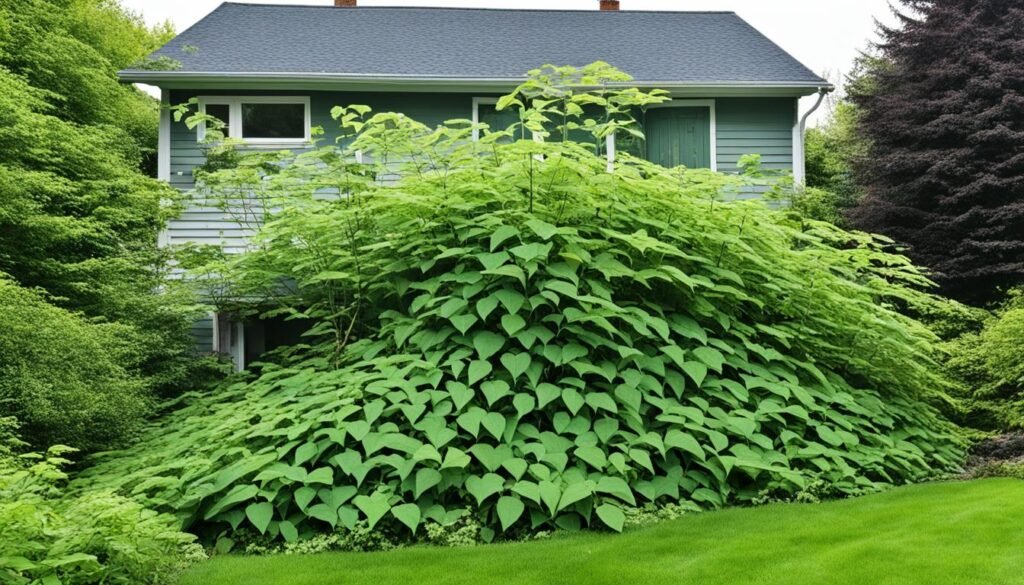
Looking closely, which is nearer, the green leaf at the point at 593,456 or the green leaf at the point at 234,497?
the green leaf at the point at 234,497

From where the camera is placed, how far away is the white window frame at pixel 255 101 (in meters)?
11.2

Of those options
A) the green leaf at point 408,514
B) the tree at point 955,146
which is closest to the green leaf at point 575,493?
the green leaf at point 408,514

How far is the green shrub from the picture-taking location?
549 centimetres

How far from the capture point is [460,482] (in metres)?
4.68

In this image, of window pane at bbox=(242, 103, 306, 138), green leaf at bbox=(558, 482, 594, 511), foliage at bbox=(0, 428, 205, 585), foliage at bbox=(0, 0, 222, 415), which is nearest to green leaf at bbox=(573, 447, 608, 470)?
green leaf at bbox=(558, 482, 594, 511)

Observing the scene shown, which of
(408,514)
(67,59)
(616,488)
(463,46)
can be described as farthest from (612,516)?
(463,46)

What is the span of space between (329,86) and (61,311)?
6021 mm

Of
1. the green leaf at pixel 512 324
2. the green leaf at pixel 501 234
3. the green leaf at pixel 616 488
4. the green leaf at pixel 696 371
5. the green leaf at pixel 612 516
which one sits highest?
the green leaf at pixel 501 234

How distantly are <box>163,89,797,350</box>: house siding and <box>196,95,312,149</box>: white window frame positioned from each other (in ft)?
0.21

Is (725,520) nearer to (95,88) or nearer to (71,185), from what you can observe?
(71,185)

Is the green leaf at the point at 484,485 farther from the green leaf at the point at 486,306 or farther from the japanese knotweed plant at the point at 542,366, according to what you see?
the green leaf at the point at 486,306

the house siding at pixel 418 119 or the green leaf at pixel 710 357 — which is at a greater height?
the house siding at pixel 418 119

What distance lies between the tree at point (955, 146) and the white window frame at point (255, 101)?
9163 mm

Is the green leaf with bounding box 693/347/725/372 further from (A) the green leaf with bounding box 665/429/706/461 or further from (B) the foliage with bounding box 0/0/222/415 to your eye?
(B) the foliage with bounding box 0/0/222/415
